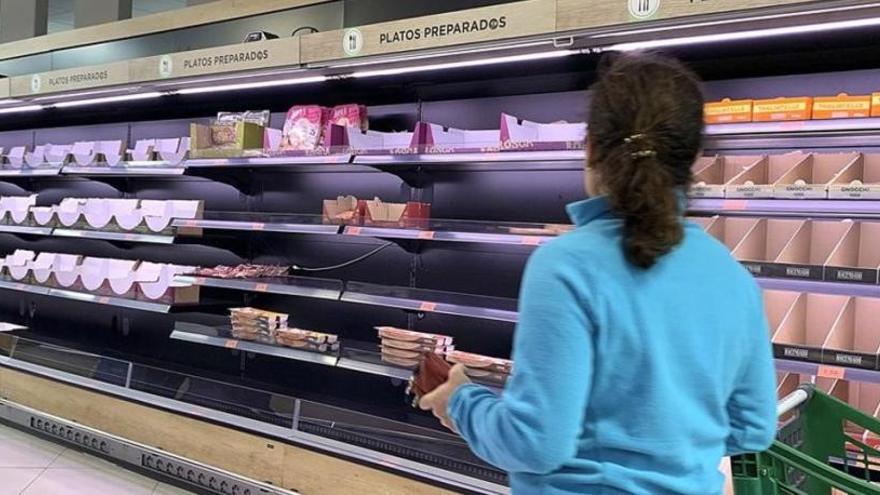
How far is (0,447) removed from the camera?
433 centimetres

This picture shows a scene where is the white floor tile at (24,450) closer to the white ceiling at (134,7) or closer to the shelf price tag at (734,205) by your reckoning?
the shelf price tag at (734,205)

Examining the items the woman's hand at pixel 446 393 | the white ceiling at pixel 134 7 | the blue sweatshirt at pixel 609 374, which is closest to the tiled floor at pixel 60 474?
the woman's hand at pixel 446 393

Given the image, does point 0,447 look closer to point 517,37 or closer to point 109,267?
point 109,267

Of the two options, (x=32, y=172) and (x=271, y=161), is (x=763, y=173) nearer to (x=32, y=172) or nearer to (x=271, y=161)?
(x=271, y=161)

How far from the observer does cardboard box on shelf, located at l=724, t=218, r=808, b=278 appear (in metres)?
2.67

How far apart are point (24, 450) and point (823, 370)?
4180 millimetres

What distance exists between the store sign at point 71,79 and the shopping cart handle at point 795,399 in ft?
12.9

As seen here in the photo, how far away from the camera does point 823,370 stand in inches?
94.1

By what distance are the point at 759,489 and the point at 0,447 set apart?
437 centimetres

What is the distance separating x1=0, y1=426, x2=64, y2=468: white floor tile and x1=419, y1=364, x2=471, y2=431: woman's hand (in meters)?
3.67

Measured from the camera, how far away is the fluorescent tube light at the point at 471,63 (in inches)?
119

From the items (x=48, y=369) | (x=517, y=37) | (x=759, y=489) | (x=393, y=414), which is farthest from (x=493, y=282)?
(x=48, y=369)

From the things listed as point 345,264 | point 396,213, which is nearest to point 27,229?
point 345,264

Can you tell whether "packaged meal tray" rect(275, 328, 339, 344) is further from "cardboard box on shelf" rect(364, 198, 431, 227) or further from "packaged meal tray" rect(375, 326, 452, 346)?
"cardboard box on shelf" rect(364, 198, 431, 227)
